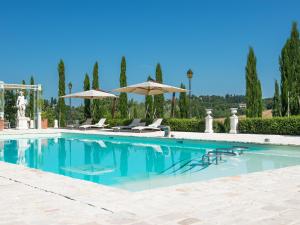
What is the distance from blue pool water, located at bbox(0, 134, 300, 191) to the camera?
682cm

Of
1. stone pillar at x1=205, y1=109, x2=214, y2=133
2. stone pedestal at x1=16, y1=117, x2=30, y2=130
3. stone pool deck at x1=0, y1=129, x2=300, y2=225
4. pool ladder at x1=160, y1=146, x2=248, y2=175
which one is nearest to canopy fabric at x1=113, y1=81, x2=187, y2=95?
stone pillar at x1=205, y1=109, x2=214, y2=133

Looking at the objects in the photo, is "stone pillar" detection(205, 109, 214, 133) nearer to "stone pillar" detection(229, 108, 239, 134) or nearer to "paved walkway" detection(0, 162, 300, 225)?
"stone pillar" detection(229, 108, 239, 134)

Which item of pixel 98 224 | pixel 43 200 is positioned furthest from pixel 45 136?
pixel 98 224

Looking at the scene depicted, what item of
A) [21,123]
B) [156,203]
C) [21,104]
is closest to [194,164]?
[156,203]

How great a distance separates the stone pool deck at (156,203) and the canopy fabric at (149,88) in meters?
12.6

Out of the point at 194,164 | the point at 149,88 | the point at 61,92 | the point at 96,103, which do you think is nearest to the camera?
the point at 194,164

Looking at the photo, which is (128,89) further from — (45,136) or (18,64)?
(18,64)

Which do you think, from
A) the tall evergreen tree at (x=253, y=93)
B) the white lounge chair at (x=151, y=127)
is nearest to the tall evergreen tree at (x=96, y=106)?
the white lounge chair at (x=151, y=127)

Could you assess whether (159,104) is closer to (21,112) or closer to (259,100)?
(259,100)

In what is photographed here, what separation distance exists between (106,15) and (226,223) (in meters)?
20.8

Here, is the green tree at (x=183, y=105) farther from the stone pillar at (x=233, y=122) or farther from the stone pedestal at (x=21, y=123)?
the stone pedestal at (x=21, y=123)

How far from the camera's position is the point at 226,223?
3033 millimetres

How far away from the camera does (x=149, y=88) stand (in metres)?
18.5

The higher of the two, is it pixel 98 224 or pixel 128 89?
pixel 128 89
